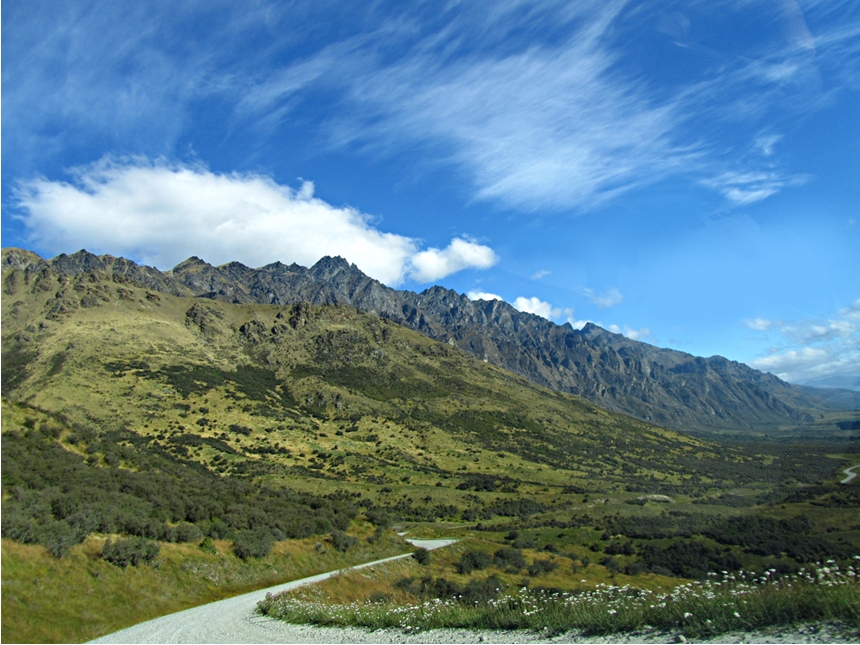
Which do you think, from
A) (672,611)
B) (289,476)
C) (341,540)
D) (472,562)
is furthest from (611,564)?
(289,476)

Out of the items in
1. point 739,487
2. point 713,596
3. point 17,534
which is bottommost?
point 739,487

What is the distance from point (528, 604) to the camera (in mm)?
12805

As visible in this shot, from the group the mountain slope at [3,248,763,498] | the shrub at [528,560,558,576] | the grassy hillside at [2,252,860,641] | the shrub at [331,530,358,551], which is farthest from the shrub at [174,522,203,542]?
the mountain slope at [3,248,763,498]

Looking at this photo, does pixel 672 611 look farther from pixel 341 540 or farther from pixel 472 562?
pixel 341 540

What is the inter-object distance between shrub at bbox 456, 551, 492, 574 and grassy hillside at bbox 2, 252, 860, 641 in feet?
5.79

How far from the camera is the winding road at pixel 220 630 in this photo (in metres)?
13.3

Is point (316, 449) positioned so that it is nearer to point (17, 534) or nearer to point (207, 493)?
point (207, 493)

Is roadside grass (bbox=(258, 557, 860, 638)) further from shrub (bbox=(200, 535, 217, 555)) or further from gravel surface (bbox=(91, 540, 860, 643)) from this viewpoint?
shrub (bbox=(200, 535, 217, 555))

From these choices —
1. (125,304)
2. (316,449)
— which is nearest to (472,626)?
(316,449)

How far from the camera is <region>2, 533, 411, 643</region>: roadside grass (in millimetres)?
13812

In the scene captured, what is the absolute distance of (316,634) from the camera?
1359 cm

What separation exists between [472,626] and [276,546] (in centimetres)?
1867

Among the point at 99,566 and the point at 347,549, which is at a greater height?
the point at 99,566

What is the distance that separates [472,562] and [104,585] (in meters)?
21.3
